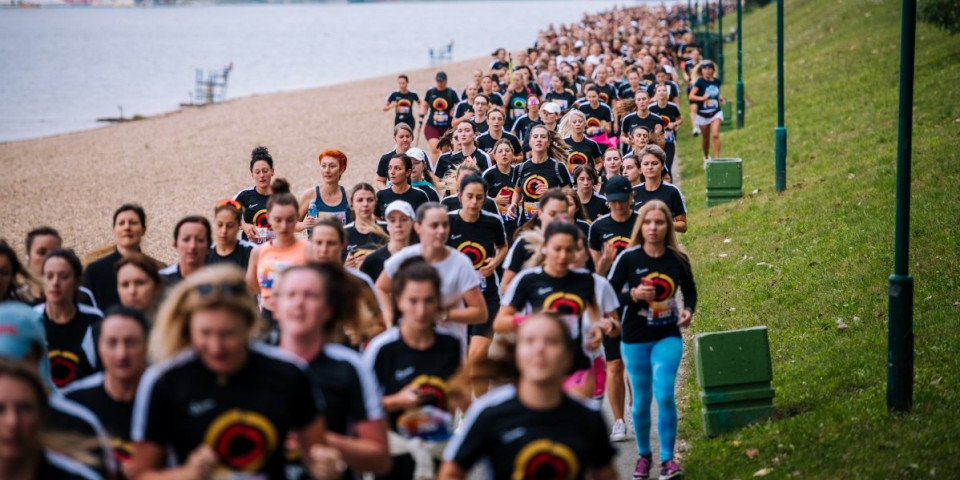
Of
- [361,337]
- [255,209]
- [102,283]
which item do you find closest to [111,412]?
[361,337]

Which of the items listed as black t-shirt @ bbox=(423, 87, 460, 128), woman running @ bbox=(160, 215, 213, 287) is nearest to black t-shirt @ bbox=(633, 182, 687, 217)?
woman running @ bbox=(160, 215, 213, 287)

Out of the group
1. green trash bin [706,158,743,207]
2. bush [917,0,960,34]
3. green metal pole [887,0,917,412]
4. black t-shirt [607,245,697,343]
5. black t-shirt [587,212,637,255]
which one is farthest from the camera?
bush [917,0,960,34]

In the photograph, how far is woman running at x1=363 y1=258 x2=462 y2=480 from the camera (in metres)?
6.41

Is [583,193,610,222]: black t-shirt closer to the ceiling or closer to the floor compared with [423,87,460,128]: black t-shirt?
closer to the floor

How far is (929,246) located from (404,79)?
48.1 feet

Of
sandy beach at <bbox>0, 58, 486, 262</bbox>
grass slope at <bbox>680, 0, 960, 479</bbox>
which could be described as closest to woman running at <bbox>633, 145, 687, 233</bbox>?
grass slope at <bbox>680, 0, 960, 479</bbox>

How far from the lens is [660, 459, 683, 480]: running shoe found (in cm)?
855

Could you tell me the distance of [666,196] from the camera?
11312 millimetres

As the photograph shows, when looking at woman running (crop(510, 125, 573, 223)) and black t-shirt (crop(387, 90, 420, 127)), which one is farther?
black t-shirt (crop(387, 90, 420, 127))

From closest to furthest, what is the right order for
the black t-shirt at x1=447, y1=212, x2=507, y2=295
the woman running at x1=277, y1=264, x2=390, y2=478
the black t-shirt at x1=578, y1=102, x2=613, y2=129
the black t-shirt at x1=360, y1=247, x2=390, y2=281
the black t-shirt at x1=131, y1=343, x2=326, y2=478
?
the black t-shirt at x1=131, y1=343, x2=326, y2=478 < the woman running at x1=277, y1=264, x2=390, y2=478 < the black t-shirt at x1=360, y1=247, x2=390, y2=281 < the black t-shirt at x1=447, y1=212, x2=507, y2=295 < the black t-shirt at x1=578, y1=102, x2=613, y2=129

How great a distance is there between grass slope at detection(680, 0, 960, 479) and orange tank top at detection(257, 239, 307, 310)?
10.7 ft

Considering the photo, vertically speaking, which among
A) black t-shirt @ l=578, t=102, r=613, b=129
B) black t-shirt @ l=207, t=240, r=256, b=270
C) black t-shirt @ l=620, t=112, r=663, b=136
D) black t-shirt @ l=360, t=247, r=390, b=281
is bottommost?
black t-shirt @ l=360, t=247, r=390, b=281

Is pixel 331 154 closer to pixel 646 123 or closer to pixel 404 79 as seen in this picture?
pixel 646 123

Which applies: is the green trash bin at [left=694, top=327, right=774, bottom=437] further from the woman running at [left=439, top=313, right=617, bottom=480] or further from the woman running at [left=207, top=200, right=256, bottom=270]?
the woman running at [left=439, top=313, right=617, bottom=480]
